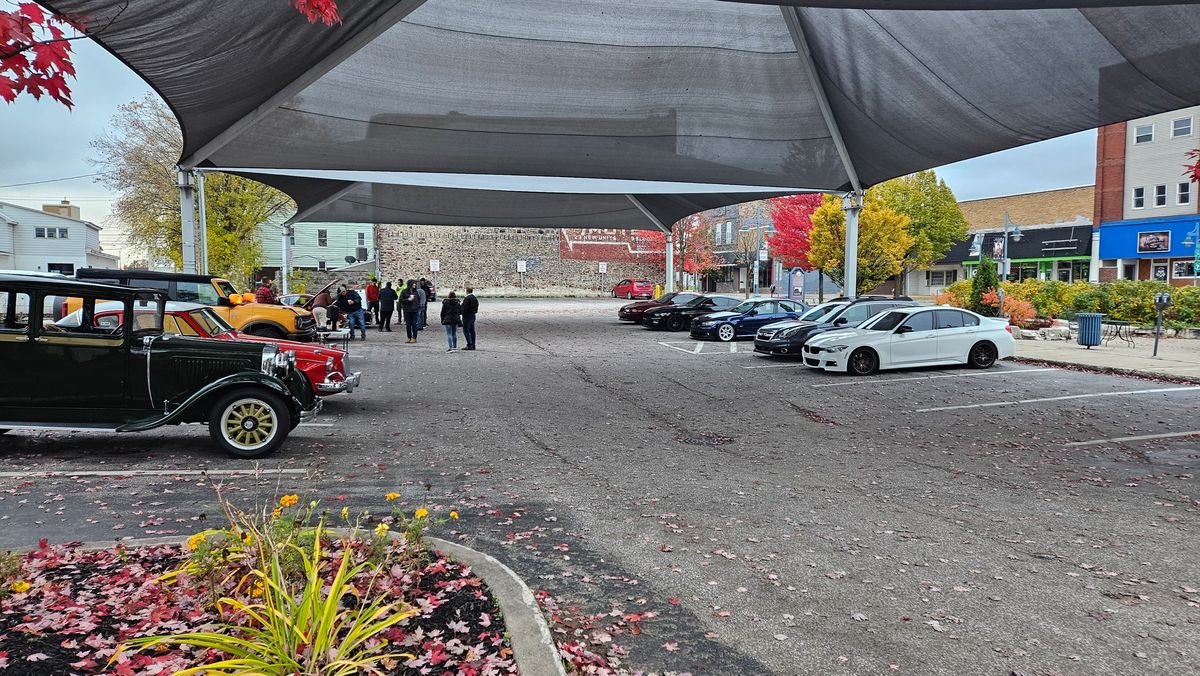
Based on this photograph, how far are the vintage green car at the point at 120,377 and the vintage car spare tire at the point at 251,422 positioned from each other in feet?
0.04

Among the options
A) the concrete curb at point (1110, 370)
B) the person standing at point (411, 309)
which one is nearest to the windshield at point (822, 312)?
the concrete curb at point (1110, 370)

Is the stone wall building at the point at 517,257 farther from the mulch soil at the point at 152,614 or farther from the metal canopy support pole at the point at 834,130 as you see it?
the mulch soil at the point at 152,614

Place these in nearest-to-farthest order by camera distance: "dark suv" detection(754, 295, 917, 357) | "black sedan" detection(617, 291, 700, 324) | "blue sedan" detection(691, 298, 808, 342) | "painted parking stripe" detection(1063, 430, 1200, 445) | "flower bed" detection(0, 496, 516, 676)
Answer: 1. "flower bed" detection(0, 496, 516, 676)
2. "painted parking stripe" detection(1063, 430, 1200, 445)
3. "dark suv" detection(754, 295, 917, 357)
4. "blue sedan" detection(691, 298, 808, 342)
5. "black sedan" detection(617, 291, 700, 324)

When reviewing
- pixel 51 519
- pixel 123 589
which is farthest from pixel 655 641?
pixel 51 519

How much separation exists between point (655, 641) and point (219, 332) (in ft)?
29.8

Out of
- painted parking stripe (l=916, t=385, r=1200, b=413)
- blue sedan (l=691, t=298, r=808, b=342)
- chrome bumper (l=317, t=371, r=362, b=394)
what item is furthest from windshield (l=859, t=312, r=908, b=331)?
chrome bumper (l=317, t=371, r=362, b=394)

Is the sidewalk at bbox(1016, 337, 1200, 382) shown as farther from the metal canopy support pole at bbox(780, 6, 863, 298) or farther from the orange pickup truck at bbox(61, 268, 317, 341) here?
the orange pickup truck at bbox(61, 268, 317, 341)

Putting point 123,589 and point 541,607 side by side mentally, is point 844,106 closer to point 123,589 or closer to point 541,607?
point 541,607

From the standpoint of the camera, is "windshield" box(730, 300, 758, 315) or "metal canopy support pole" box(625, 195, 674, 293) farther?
"metal canopy support pole" box(625, 195, 674, 293)

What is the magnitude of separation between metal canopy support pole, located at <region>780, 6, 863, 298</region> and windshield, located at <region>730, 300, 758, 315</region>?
3.07 metres

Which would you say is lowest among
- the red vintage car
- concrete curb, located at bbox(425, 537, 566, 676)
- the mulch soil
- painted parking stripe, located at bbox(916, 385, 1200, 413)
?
painted parking stripe, located at bbox(916, 385, 1200, 413)

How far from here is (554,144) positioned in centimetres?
1727

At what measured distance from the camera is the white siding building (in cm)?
5212

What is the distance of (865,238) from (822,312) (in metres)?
19.8
